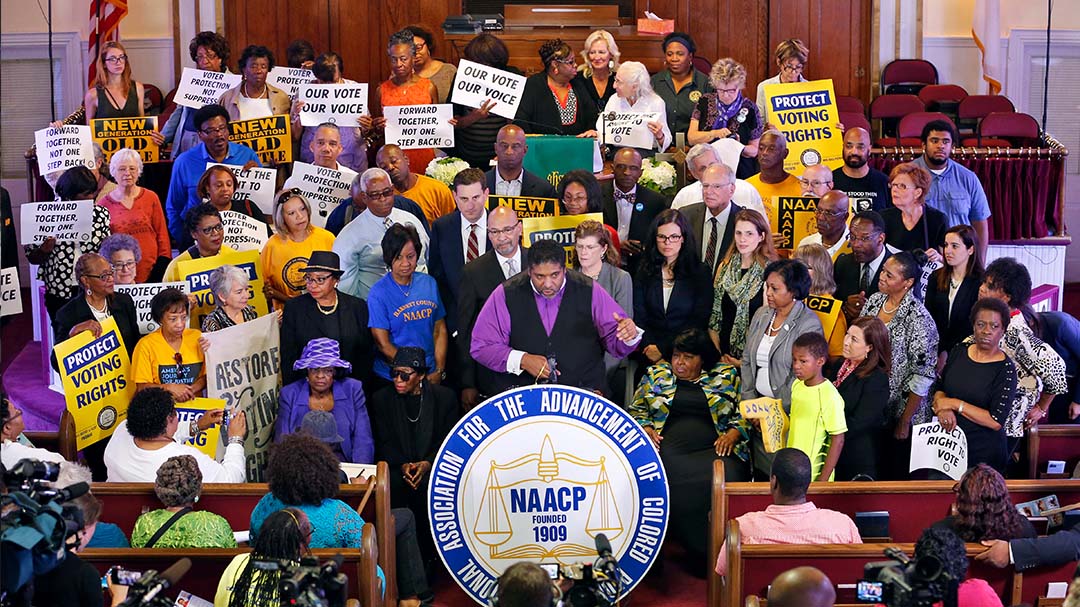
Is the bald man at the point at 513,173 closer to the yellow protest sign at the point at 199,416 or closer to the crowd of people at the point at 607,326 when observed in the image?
the crowd of people at the point at 607,326

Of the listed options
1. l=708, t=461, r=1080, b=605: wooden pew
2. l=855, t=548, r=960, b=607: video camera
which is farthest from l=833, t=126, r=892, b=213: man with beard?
l=855, t=548, r=960, b=607: video camera

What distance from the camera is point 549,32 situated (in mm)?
13750

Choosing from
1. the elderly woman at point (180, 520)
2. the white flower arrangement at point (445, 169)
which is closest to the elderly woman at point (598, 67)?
the white flower arrangement at point (445, 169)

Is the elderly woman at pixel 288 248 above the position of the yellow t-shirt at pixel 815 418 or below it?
above

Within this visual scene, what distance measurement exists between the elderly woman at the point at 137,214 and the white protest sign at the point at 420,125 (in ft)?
5.89

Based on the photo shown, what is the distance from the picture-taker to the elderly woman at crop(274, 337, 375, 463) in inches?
298

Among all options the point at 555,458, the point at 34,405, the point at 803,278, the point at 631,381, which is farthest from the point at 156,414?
the point at 34,405

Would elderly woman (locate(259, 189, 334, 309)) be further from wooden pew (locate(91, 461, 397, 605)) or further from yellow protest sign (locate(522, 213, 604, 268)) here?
wooden pew (locate(91, 461, 397, 605))

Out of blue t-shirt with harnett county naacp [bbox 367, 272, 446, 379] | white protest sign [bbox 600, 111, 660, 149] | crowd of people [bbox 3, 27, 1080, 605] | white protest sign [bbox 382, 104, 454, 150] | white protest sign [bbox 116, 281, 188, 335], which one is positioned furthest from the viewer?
white protest sign [bbox 382, 104, 454, 150]

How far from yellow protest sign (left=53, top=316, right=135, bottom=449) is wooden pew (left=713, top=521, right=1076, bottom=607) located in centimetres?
366

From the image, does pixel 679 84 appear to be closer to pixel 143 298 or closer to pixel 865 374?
pixel 865 374

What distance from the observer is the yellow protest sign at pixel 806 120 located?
10344mm

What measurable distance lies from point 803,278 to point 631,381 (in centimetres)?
128

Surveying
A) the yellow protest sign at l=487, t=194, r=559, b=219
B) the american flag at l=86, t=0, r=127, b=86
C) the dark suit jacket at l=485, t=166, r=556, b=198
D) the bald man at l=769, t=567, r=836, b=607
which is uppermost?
the american flag at l=86, t=0, r=127, b=86
